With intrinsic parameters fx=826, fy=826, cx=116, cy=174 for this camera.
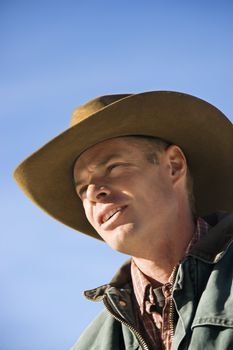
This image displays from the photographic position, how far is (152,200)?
16.5 feet

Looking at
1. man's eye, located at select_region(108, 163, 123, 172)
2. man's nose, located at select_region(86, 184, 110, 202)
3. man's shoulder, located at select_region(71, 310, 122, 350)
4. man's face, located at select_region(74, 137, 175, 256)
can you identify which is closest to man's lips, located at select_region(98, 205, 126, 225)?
man's face, located at select_region(74, 137, 175, 256)

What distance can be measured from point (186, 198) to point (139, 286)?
0.66 meters

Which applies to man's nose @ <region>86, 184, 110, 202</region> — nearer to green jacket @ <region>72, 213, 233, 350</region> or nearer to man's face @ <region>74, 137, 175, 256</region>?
man's face @ <region>74, 137, 175, 256</region>

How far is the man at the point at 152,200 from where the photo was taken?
4785mm

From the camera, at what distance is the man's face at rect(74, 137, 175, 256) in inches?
195

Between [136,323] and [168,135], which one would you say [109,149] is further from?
[136,323]

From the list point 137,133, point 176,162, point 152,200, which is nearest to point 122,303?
point 152,200

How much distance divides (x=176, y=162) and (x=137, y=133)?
1.07 feet

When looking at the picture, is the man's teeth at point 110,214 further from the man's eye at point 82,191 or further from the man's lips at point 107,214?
the man's eye at point 82,191

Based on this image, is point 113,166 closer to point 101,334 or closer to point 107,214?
point 107,214

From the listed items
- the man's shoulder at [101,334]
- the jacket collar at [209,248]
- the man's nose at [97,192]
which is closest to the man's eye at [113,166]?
the man's nose at [97,192]

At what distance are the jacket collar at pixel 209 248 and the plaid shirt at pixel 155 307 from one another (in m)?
0.12

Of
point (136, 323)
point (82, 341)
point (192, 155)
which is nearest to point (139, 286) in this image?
point (136, 323)

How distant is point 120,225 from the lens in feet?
16.2
